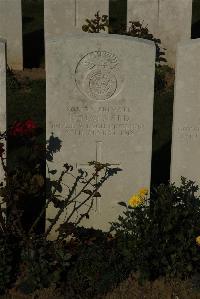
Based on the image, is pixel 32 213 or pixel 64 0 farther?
pixel 64 0

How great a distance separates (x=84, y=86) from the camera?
5891 mm

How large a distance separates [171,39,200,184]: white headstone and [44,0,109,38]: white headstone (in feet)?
23.3

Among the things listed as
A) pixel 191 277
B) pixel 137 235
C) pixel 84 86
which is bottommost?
pixel 191 277

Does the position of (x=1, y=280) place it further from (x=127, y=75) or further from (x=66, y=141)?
(x=127, y=75)

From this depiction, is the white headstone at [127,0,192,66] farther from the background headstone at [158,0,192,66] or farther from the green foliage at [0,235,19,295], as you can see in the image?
the green foliage at [0,235,19,295]

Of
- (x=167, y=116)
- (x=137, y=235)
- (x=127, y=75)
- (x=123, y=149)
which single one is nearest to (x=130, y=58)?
(x=127, y=75)

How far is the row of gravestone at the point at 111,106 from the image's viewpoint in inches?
228

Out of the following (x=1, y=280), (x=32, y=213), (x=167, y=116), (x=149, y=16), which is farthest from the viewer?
(x=149, y=16)

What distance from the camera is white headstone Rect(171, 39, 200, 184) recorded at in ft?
19.6

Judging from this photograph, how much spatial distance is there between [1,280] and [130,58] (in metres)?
2.42

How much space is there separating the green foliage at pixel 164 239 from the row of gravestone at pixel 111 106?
57cm

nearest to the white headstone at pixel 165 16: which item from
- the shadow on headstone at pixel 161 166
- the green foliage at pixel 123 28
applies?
the green foliage at pixel 123 28

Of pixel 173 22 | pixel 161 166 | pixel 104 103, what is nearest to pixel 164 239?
pixel 104 103

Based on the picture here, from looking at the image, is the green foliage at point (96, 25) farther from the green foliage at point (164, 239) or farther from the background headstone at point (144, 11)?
the green foliage at point (164, 239)
